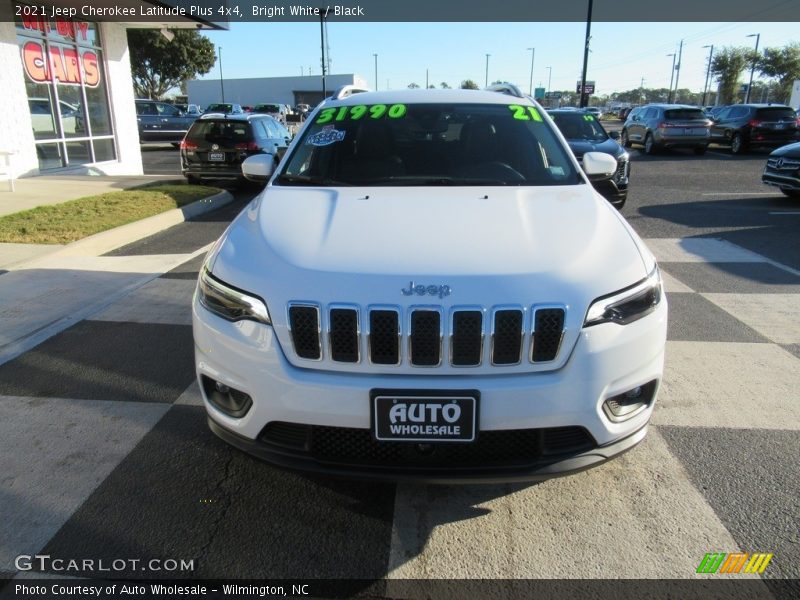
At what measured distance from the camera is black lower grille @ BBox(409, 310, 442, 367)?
2217 millimetres

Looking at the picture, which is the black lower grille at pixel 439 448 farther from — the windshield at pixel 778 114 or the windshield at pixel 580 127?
the windshield at pixel 778 114

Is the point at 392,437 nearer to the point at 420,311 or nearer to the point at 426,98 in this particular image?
the point at 420,311

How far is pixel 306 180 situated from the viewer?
3559 mm

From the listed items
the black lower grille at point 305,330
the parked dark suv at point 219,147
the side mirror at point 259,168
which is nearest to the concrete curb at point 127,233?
the parked dark suv at point 219,147

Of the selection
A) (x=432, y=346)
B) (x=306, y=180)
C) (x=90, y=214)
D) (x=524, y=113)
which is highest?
(x=524, y=113)

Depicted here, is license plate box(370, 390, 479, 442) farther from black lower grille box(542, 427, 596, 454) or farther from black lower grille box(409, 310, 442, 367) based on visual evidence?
black lower grille box(542, 427, 596, 454)

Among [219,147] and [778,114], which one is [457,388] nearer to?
[219,147]

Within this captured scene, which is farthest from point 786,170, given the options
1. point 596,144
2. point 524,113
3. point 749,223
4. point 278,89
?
point 278,89

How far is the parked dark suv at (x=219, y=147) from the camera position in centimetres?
1216

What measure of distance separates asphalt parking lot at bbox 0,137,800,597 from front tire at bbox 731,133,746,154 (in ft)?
64.7

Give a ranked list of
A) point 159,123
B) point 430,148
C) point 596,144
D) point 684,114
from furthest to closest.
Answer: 1. point 159,123
2. point 684,114
3. point 596,144
4. point 430,148

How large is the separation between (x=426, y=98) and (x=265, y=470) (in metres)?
2.66

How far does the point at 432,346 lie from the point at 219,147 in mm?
11064

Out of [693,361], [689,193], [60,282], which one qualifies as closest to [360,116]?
[693,361]
